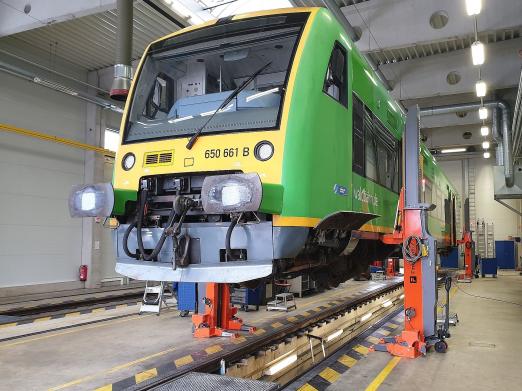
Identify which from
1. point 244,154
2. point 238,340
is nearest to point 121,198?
point 244,154

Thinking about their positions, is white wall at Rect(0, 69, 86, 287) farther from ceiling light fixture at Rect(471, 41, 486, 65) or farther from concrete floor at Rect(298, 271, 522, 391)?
ceiling light fixture at Rect(471, 41, 486, 65)

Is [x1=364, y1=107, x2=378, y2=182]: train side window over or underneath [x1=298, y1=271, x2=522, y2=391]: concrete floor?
over

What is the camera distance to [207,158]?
3688 mm

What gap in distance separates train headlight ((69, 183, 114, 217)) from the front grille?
1.63 feet

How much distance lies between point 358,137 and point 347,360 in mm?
2516

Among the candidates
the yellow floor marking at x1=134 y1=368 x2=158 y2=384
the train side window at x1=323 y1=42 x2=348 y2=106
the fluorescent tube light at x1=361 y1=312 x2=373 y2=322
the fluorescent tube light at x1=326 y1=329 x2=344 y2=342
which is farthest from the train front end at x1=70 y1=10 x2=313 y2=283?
the fluorescent tube light at x1=361 y1=312 x2=373 y2=322

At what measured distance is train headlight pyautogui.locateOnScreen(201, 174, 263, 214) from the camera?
2.95 m

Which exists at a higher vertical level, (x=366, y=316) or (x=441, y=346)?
(x=441, y=346)

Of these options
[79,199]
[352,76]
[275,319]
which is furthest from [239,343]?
[352,76]

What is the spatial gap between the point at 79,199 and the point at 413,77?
37.6 feet

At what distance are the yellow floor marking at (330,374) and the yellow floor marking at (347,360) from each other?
27cm

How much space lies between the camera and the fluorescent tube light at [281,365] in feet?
17.5

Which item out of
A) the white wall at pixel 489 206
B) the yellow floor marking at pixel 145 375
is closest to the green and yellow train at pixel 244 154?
the yellow floor marking at pixel 145 375

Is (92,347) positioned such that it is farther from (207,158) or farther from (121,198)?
(207,158)
